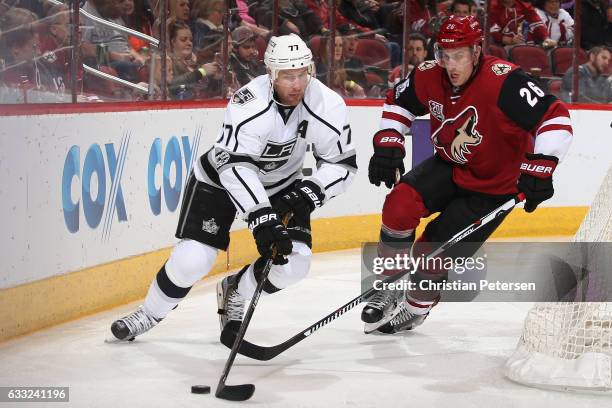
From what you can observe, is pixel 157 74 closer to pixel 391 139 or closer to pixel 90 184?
pixel 90 184

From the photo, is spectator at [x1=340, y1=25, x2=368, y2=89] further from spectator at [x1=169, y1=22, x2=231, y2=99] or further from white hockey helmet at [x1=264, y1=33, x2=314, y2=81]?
white hockey helmet at [x1=264, y1=33, x2=314, y2=81]

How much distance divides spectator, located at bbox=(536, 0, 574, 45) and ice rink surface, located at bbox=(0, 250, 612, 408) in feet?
9.72

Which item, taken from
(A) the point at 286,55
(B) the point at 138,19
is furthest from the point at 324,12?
(A) the point at 286,55

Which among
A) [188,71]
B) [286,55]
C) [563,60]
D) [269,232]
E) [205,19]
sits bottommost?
[563,60]

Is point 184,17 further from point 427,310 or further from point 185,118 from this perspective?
point 427,310

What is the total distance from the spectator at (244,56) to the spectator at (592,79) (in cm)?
220

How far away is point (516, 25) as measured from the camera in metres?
7.72

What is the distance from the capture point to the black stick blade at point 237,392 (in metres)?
3.54

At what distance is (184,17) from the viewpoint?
6.03 metres

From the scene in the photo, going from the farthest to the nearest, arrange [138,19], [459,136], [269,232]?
[138,19] < [459,136] < [269,232]

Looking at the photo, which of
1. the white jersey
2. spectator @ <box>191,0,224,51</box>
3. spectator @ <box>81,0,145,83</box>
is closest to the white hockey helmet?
the white jersey

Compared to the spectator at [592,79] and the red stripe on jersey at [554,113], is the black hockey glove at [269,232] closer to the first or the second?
the red stripe on jersey at [554,113]

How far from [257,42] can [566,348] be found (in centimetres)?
339

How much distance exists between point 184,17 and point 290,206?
7.88 feet
